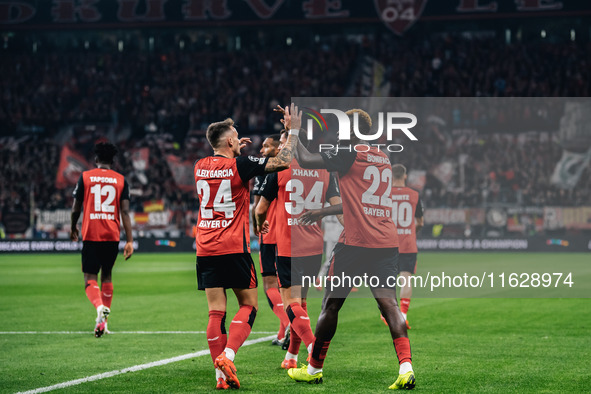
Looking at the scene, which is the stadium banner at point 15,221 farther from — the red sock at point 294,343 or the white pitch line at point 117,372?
the red sock at point 294,343

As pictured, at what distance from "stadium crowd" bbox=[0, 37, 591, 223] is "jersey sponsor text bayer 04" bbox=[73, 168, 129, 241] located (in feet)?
81.9

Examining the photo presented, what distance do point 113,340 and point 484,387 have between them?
487cm

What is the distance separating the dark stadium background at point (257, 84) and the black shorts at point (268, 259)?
2408cm

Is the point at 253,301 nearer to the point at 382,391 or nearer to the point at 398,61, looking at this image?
the point at 382,391

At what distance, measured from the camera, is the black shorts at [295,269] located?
27.9 ft

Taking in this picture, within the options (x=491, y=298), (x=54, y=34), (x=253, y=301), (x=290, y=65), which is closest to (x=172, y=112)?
A: (x=290, y=65)

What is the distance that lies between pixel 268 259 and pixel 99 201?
9.08ft

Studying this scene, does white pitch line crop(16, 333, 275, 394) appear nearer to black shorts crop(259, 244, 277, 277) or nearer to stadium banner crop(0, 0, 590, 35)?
black shorts crop(259, 244, 277, 277)

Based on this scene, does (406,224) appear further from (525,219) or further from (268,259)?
(525,219)

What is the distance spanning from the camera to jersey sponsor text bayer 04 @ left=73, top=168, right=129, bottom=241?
1069cm

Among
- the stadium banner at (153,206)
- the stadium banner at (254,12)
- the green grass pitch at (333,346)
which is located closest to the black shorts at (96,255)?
the green grass pitch at (333,346)

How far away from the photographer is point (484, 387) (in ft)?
22.5

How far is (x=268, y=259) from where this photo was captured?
362 inches

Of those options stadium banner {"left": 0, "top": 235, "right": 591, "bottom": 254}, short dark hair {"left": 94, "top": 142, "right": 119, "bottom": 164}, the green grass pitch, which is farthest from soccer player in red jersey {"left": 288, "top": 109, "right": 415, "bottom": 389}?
stadium banner {"left": 0, "top": 235, "right": 591, "bottom": 254}
